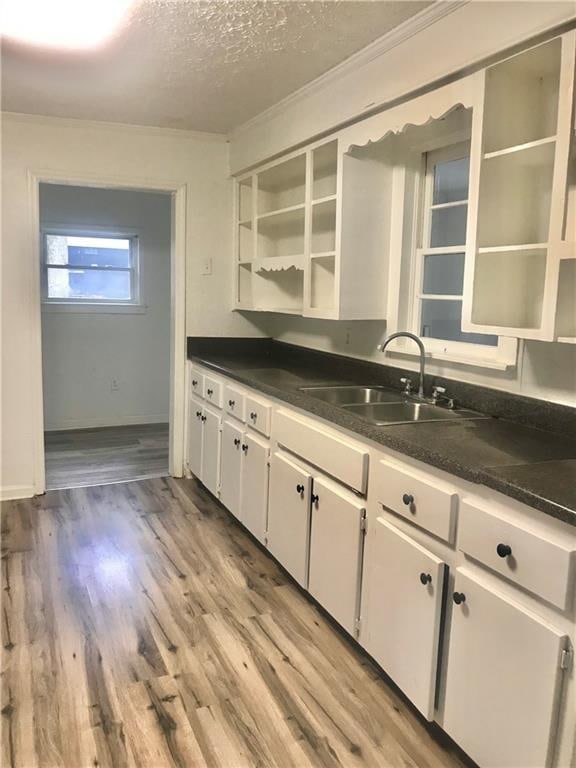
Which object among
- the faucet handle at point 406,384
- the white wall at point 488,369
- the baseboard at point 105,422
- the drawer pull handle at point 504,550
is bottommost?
the baseboard at point 105,422

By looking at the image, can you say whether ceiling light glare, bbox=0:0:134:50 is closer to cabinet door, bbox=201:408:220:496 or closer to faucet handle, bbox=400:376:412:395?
faucet handle, bbox=400:376:412:395

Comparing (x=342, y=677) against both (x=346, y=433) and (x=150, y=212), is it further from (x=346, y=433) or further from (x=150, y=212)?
(x=150, y=212)

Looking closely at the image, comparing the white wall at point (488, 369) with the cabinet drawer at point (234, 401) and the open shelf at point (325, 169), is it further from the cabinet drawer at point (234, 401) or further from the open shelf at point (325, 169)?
the open shelf at point (325, 169)

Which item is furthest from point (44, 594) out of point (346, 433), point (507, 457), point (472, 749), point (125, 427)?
point (125, 427)

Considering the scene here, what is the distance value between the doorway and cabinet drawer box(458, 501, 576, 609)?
3832 millimetres

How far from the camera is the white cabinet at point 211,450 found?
3.60 metres

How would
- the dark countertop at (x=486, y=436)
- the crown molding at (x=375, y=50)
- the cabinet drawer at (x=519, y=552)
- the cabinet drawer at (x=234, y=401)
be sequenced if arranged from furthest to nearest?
the cabinet drawer at (x=234, y=401) < the crown molding at (x=375, y=50) < the dark countertop at (x=486, y=436) < the cabinet drawer at (x=519, y=552)

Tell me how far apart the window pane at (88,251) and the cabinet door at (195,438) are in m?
2.24

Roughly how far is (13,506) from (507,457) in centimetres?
308

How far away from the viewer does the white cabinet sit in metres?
3.60

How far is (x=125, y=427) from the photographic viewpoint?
577cm

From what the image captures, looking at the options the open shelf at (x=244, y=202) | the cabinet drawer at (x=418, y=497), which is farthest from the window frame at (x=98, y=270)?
the cabinet drawer at (x=418, y=497)

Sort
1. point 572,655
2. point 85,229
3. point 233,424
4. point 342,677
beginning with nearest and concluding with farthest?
point 572,655
point 342,677
point 233,424
point 85,229

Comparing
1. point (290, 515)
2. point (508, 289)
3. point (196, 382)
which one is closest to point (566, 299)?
point (508, 289)
